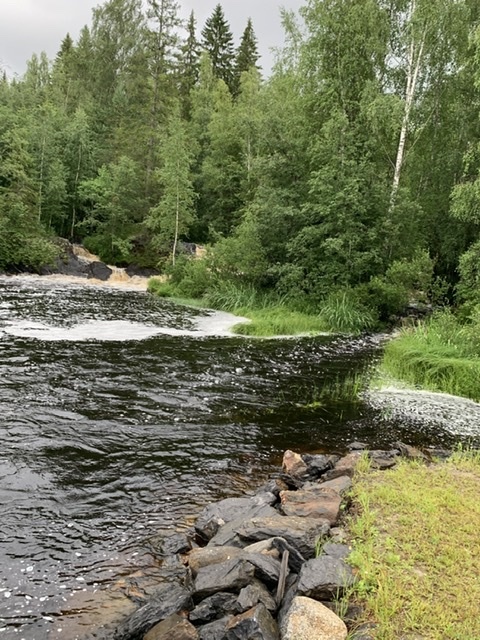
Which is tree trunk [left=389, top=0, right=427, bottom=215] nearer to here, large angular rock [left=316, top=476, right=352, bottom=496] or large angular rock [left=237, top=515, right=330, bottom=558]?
large angular rock [left=316, top=476, right=352, bottom=496]

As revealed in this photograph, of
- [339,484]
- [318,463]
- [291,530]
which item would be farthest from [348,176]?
[291,530]

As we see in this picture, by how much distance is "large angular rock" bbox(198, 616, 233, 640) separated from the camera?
11.2 feet

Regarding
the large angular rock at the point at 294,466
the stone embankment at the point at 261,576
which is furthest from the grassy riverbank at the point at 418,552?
the large angular rock at the point at 294,466

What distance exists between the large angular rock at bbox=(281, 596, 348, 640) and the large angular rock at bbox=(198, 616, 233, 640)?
1.42 ft

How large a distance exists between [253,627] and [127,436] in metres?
4.77

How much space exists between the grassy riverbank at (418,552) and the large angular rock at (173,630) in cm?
134

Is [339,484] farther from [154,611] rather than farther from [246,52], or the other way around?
[246,52]

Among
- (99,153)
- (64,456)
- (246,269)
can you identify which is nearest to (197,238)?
(99,153)

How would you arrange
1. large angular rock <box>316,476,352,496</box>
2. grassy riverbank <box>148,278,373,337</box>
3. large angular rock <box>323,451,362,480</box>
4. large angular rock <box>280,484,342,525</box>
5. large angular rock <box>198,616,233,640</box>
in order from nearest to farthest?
large angular rock <box>198,616,233,640</box>
large angular rock <box>280,484,342,525</box>
large angular rock <box>316,476,352,496</box>
large angular rock <box>323,451,362,480</box>
grassy riverbank <box>148,278,373,337</box>

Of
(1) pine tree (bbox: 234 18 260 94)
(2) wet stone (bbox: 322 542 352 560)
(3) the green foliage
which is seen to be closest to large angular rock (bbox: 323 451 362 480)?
(2) wet stone (bbox: 322 542 352 560)

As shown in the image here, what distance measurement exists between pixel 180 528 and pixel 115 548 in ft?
2.55

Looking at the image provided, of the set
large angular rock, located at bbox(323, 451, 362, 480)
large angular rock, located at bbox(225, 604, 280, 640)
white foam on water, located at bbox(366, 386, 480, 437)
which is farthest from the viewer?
white foam on water, located at bbox(366, 386, 480, 437)

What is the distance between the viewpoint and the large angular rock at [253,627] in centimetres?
330

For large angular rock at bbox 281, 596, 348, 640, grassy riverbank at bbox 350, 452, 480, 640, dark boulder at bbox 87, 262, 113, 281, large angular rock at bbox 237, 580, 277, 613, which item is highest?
dark boulder at bbox 87, 262, 113, 281
